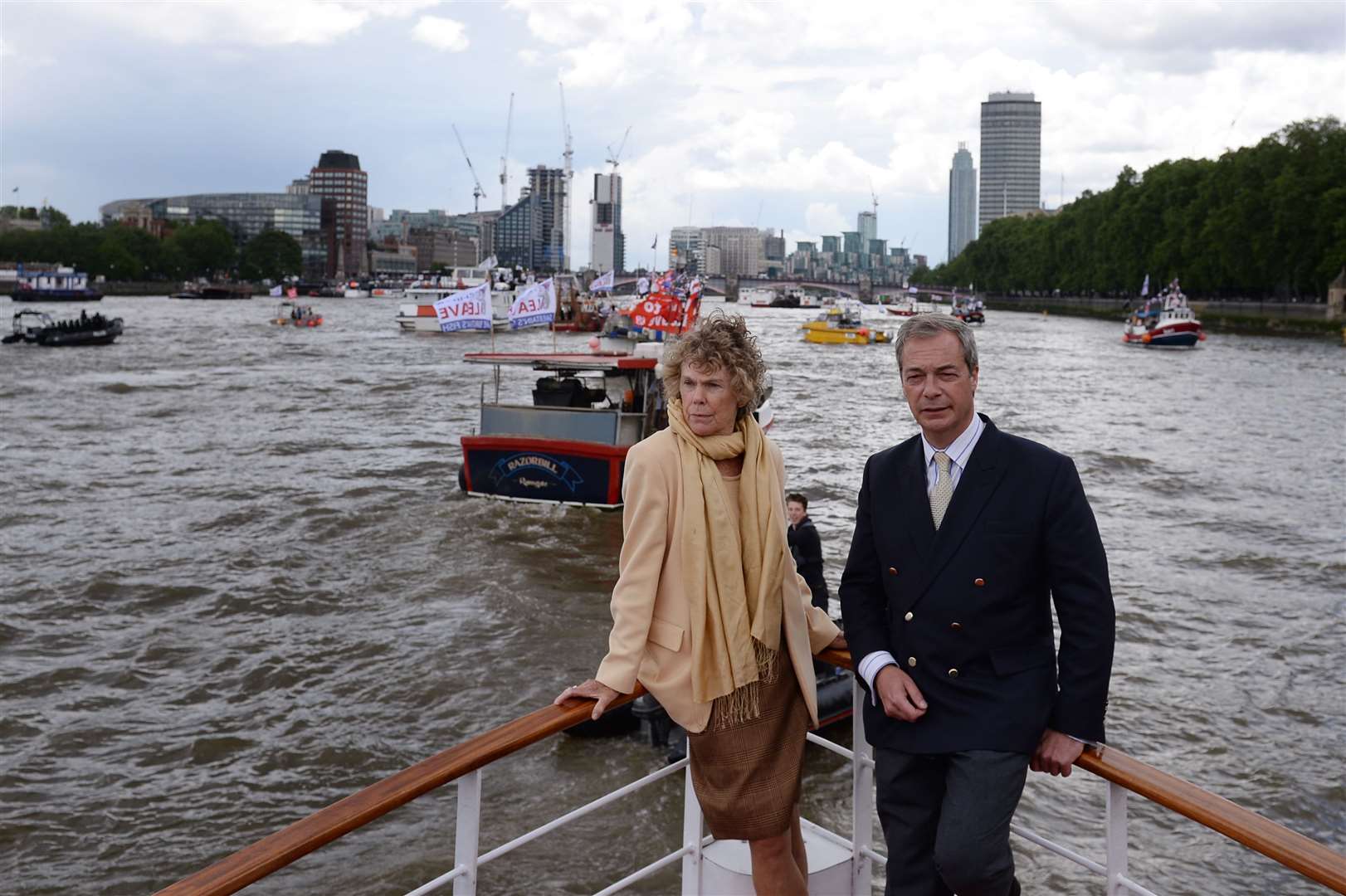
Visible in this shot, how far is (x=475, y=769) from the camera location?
9.11 feet

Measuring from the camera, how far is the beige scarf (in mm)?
3033

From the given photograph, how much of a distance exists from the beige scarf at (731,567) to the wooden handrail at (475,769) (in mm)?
387

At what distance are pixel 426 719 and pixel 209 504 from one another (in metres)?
11.5

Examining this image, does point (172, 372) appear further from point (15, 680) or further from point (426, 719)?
point (426, 719)

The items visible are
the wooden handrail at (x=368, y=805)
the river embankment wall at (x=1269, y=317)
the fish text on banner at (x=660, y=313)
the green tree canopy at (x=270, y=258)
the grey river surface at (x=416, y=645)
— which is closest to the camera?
the wooden handrail at (x=368, y=805)

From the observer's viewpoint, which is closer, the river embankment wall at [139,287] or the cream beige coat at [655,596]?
the cream beige coat at [655,596]

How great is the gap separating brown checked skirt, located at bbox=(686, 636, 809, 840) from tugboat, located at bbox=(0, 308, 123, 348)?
60.1m

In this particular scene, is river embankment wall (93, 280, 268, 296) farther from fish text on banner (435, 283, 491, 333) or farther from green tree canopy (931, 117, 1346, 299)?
fish text on banner (435, 283, 491, 333)

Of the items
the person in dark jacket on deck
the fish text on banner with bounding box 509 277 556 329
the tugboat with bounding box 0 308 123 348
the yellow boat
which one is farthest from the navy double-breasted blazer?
the yellow boat

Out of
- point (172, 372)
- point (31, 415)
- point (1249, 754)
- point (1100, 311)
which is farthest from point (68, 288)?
point (1249, 754)

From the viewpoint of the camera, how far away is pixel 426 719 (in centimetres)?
1118

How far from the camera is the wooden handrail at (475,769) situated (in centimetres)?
226

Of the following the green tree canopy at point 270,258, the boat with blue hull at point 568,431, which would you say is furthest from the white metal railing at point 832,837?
the green tree canopy at point 270,258

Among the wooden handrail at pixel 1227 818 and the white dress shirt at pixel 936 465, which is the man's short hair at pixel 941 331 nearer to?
the white dress shirt at pixel 936 465
